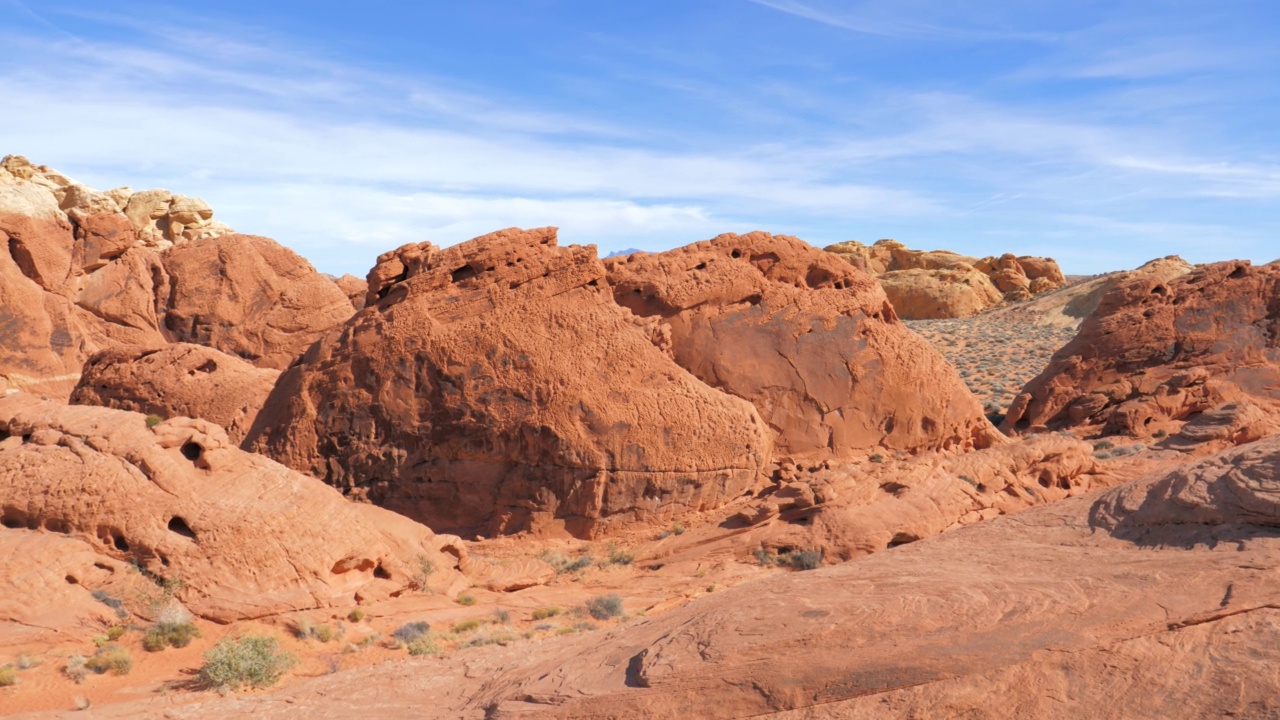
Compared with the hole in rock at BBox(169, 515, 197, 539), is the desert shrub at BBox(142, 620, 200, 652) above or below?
below

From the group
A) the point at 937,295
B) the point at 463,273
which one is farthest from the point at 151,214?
the point at 937,295

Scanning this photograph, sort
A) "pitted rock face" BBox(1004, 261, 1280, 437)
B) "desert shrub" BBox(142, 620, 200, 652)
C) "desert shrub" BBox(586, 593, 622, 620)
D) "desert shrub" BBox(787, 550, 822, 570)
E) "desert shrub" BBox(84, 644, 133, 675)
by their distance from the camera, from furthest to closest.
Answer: "pitted rock face" BBox(1004, 261, 1280, 437)
"desert shrub" BBox(787, 550, 822, 570)
"desert shrub" BBox(586, 593, 622, 620)
"desert shrub" BBox(142, 620, 200, 652)
"desert shrub" BBox(84, 644, 133, 675)

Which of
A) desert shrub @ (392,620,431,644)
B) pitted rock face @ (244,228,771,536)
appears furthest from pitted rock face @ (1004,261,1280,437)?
desert shrub @ (392,620,431,644)

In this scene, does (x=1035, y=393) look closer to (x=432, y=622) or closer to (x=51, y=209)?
(x=432, y=622)

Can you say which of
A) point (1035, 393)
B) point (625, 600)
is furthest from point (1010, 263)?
point (625, 600)

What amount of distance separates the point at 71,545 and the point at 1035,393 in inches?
637

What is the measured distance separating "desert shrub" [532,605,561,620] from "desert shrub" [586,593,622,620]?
31cm

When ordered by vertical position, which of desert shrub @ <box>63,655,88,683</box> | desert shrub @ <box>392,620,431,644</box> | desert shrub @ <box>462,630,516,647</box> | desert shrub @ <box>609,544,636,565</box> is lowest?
desert shrub @ <box>63,655,88,683</box>

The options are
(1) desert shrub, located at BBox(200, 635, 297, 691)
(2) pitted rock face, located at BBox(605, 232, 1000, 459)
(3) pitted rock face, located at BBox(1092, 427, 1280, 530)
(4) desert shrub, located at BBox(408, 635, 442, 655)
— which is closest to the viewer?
(3) pitted rock face, located at BBox(1092, 427, 1280, 530)

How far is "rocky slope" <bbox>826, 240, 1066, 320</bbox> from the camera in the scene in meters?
47.8

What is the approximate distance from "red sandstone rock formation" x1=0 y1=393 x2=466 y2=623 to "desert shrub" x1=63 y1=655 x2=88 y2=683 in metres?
1.03

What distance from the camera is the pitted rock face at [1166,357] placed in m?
16.9

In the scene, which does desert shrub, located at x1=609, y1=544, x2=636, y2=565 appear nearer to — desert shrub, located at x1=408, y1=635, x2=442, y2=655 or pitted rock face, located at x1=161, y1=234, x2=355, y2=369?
desert shrub, located at x1=408, y1=635, x2=442, y2=655

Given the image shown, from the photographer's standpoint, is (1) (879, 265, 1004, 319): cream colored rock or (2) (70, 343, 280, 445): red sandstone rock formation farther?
(1) (879, 265, 1004, 319): cream colored rock
